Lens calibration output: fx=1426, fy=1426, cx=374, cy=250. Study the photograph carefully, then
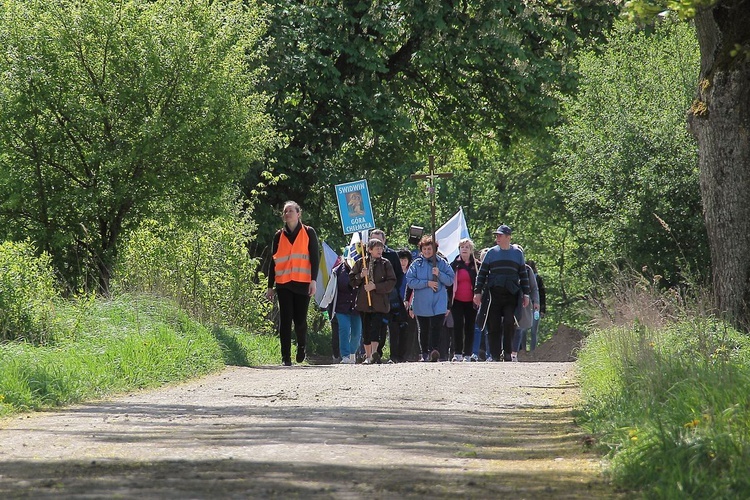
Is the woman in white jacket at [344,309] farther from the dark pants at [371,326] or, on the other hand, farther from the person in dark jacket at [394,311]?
the dark pants at [371,326]

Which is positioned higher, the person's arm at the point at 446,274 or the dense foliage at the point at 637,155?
the dense foliage at the point at 637,155

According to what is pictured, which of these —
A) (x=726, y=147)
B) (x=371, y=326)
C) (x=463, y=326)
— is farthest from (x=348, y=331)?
(x=726, y=147)

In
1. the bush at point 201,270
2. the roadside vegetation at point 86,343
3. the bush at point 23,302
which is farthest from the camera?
the bush at point 201,270

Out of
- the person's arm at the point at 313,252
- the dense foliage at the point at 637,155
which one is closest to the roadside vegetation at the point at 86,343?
the person's arm at the point at 313,252

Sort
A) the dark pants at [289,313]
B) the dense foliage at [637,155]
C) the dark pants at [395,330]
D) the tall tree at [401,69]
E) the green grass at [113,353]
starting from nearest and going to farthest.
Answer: the green grass at [113,353] → the dark pants at [289,313] → the dark pants at [395,330] → the tall tree at [401,69] → the dense foliage at [637,155]

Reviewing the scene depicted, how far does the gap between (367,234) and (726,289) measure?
8064mm

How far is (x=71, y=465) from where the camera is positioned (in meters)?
7.25

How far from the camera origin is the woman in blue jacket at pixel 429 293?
64.8 ft

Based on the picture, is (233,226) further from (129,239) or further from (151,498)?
(151,498)

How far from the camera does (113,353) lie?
13484mm

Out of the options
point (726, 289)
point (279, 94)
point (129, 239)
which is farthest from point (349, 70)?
point (726, 289)

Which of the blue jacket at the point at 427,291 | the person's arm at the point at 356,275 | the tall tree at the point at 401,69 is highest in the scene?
the tall tree at the point at 401,69

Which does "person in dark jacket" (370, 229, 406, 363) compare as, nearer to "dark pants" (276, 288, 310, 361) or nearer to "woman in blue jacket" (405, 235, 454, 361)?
"woman in blue jacket" (405, 235, 454, 361)

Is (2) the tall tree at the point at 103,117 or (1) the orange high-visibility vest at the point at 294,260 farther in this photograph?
(2) the tall tree at the point at 103,117
